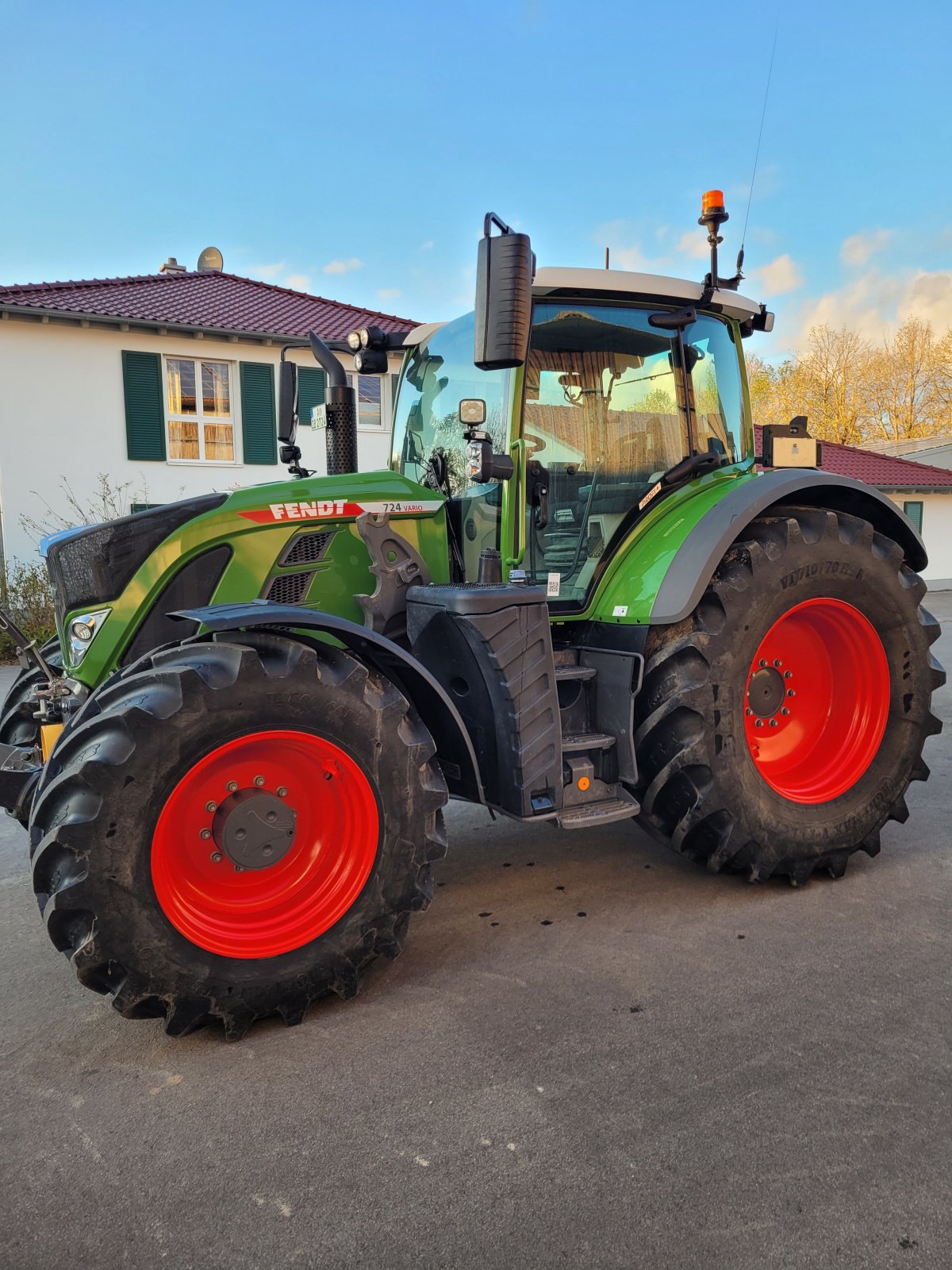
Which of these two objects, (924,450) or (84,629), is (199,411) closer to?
(84,629)

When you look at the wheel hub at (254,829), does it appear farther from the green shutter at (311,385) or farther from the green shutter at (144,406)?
the green shutter at (311,385)

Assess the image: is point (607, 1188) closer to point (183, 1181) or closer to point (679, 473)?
point (183, 1181)

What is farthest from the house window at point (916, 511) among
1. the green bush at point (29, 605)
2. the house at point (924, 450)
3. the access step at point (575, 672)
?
the access step at point (575, 672)

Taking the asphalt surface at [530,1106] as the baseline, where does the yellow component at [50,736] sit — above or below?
above

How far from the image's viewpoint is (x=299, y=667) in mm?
2766

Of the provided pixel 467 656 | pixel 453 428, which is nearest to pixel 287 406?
pixel 453 428

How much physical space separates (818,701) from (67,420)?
13397mm

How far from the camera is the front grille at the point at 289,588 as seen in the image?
3445 millimetres

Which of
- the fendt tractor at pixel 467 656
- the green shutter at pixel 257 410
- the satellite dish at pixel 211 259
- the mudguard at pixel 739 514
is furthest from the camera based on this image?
the satellite dish at pixel 211 259

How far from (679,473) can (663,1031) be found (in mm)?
2290

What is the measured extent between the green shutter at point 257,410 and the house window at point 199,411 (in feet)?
0.84

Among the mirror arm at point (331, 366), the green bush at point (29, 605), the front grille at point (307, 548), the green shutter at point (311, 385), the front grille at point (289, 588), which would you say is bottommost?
the green bush at point (29, 605)

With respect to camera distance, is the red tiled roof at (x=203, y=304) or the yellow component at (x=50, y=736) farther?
the red tiled roof at (x=203, y=304)

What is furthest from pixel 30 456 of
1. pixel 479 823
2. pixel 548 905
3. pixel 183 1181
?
pixel 183 1181
